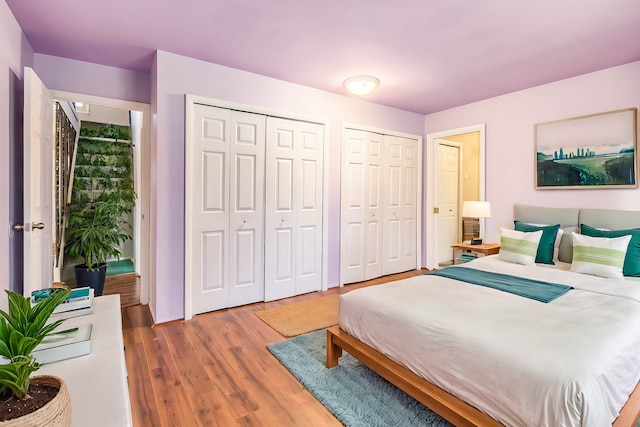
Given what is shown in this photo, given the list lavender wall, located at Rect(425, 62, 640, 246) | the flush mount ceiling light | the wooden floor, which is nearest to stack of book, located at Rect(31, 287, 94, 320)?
the wooden floor

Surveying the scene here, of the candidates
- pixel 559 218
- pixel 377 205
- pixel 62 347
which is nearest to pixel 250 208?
pixel 377 205

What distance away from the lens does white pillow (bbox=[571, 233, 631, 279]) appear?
→ 2.44m

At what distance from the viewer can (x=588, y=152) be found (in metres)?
3.27

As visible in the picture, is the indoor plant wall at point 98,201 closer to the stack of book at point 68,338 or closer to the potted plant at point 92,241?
the potted plant at point 92,241

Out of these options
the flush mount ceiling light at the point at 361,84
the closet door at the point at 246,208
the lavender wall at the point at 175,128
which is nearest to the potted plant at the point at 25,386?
the lavender wall at the point at 175,128

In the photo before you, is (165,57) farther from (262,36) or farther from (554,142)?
(554,142)

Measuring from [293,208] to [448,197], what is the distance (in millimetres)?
2996

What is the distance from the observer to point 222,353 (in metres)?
2.41

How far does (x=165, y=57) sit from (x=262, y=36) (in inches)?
38.5

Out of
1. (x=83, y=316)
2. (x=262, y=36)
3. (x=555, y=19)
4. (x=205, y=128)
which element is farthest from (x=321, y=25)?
(x=83, y=316)

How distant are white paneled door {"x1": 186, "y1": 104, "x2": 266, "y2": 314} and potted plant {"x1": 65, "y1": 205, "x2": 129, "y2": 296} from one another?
1601 millimetres

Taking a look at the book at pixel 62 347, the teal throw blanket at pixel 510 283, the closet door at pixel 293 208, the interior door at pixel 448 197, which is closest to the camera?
the book at pixel 62 347

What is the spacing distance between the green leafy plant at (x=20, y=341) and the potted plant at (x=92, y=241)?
3300mm

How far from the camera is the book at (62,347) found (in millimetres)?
1173
